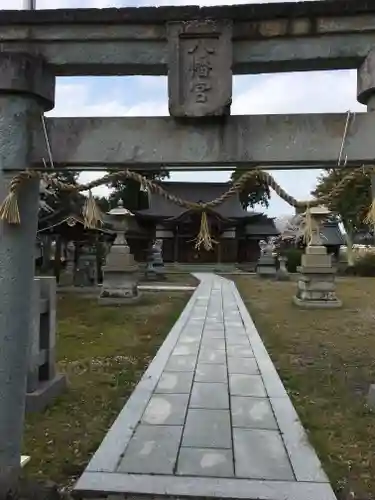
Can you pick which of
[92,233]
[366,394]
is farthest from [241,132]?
[92,233]

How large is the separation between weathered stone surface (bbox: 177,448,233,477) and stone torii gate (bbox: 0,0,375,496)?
4.05 feet

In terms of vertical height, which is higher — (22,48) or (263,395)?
(22,48)

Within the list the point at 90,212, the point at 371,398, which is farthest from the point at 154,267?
the point at 90,212

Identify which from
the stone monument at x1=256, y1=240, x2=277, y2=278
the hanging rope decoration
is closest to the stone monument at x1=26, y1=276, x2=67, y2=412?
the hanging rope decoration

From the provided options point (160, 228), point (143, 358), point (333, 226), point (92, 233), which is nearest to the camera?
point (143, 358)

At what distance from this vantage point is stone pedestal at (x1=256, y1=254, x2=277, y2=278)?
88.1ft

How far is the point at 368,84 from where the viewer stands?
3.37m

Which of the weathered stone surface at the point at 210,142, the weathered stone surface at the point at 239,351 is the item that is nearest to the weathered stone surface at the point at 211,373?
the weathered stone surface at the point at 239,351

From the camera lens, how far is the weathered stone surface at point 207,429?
13.6 feet

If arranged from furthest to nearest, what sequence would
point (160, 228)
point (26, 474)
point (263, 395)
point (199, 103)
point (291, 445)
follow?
point (160, 228)
point (263, 395)
point (291, 445)
point (26, 474)
point (199, 103)

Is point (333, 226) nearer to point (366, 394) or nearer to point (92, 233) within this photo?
point (92, 233)

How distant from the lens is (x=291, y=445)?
413 cm

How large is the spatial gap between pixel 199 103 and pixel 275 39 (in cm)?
71

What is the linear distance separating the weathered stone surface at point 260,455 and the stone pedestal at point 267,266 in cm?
2258
